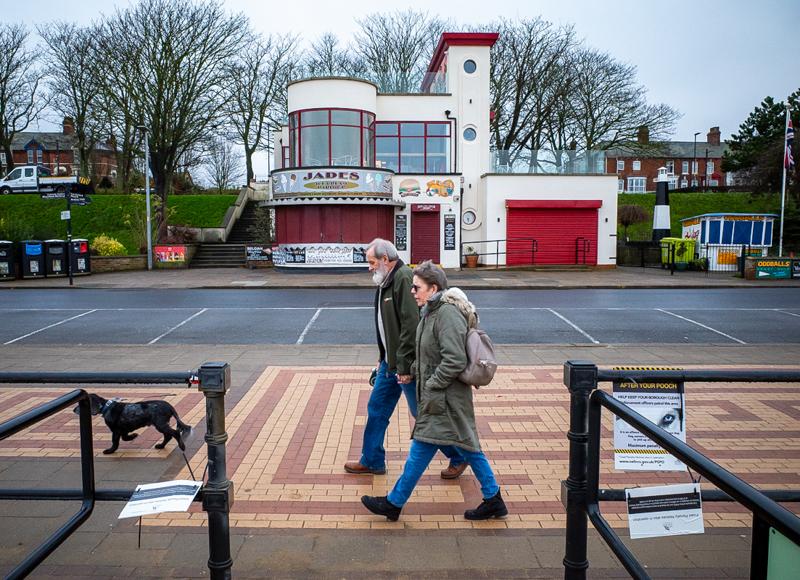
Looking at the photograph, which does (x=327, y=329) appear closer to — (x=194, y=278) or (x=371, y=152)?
(x=194, y=278)

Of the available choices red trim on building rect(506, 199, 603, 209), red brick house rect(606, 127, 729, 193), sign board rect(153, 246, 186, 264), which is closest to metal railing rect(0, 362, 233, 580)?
red trim on building rect(506, 199, 603, 209)

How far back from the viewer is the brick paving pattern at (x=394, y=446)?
4492 millimetres

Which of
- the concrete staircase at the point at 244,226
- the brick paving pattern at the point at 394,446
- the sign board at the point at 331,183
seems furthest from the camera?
the concrete staircase at the point at 244,226

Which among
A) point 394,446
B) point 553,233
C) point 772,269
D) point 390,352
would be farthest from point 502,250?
point 390,352

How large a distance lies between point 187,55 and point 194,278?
15.7m

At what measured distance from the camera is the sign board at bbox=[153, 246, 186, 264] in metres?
29.2

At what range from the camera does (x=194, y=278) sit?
24.4 meters

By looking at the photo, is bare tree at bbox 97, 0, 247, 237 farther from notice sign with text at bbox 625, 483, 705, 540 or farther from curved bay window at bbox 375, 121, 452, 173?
notice sign with text at bbox 625, 483, 705, 540

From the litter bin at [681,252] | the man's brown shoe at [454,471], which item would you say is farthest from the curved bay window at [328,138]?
the man's brown shoe at [454,471]

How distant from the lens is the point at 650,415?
118 inches

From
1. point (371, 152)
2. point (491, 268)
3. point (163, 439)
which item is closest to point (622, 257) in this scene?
point (491, 268)

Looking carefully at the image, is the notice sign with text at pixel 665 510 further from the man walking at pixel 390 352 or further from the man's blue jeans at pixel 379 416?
the man's blue jeans at pixel 379 416

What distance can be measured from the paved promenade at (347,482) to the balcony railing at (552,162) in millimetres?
21578

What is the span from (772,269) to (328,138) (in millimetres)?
18092
